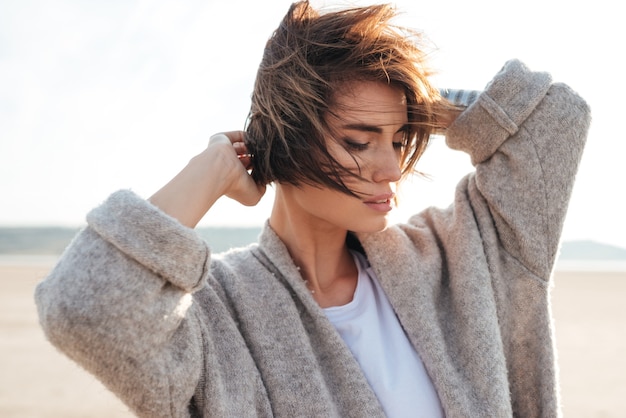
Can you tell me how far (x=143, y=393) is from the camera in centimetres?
142

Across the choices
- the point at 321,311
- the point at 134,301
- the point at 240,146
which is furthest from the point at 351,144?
the point at 134,301

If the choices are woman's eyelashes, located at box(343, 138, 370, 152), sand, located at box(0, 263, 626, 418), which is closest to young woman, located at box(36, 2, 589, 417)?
woman's eyelashes, located at box(343, 138, 370, 152)

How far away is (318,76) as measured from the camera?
5.73 feet

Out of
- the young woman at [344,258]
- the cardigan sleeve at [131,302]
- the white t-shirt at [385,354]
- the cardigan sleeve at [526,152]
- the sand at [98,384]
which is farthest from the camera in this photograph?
the sand at [98,384]

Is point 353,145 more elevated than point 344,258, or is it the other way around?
point 353,145

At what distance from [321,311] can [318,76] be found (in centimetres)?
62

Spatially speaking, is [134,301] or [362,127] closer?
[134,301]

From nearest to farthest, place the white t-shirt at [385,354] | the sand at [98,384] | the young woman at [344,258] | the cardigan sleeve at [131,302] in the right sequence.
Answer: the cardigan sleeve at [131,302] < the young woman at [344,258] < the white t-shirt at [385,354] < the sand at [98,384]

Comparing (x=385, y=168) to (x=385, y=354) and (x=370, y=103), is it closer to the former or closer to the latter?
(x=370, y=103)

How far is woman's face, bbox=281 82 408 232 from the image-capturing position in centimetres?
173

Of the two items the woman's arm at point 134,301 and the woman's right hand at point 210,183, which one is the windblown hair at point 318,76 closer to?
the woman's right hand at point 210,183

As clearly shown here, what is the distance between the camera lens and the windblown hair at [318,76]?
1.74 meters

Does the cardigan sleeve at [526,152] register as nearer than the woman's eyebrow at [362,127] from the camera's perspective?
No

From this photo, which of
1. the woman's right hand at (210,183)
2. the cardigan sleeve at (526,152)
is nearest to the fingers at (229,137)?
the woman's right hand at (210,183)
